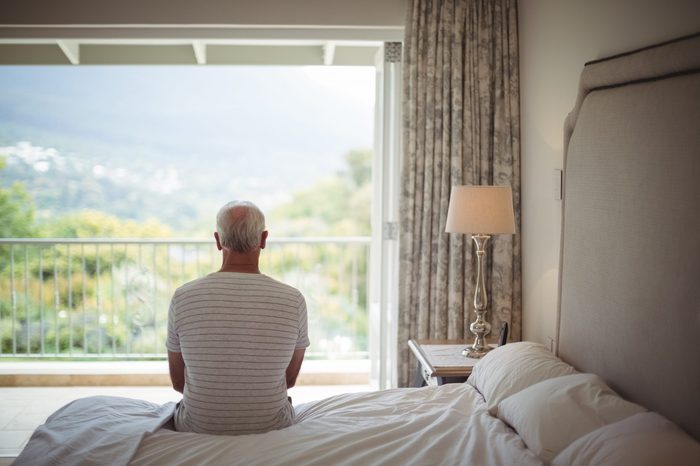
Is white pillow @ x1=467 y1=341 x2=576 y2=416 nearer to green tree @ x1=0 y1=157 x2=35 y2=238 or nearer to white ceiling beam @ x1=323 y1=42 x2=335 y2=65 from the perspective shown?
white ceiling beam @ x1=323 y1=42 x2=335 y2=65

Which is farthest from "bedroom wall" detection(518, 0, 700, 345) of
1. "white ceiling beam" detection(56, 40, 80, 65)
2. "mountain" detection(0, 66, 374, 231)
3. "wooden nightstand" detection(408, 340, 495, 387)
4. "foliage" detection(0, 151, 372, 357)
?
"mountain" detection(0, 66, 374, 231)

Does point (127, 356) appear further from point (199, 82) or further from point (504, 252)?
point (199, 82)

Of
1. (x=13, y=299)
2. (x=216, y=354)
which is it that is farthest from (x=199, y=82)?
(x=216, y=354)

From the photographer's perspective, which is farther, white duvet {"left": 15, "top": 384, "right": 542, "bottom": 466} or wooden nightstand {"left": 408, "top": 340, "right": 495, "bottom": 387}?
wooden nightstand {"left": 408, "top": 340, "right": 495, "bottom": 387}

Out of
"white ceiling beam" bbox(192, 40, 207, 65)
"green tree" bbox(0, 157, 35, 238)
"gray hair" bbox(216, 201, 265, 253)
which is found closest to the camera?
"gray hair" bbox(216, 201, 265, 253)

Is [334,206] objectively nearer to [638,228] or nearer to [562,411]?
[638,228]

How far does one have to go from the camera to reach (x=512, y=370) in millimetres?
2459

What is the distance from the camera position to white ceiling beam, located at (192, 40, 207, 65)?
4473 mm

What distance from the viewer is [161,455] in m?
1.96

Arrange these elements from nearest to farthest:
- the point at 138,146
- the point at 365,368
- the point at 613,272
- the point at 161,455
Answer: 1. the point at 161,455
2. the point at 613,272
3. the point at 365,368
4. the point at 138,146

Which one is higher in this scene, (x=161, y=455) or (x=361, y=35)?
(x=361, y=35)

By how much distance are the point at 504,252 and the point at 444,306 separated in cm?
45

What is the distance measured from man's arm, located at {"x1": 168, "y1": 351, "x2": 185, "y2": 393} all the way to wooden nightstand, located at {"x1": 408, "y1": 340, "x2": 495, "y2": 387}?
1.13m

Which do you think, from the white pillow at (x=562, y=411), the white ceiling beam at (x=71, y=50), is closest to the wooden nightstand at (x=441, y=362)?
the white pillow at (x=562, y=411)
